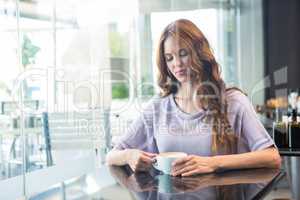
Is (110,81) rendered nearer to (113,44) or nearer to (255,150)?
(113,44)

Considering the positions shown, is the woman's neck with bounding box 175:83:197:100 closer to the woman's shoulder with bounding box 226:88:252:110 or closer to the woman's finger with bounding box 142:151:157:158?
the woman's shoulder with bounding box 226:88:252:110

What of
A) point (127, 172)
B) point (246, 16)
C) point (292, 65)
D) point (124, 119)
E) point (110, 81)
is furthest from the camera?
point (292, 65)

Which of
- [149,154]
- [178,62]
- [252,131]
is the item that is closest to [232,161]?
[252,131]

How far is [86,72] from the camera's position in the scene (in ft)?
5.88

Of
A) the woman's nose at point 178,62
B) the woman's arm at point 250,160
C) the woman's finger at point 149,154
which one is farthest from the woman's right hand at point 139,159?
the woman's nose at point 178,62

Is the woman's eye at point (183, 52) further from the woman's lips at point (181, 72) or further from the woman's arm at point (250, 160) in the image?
the woman's arm at point (250, 160)

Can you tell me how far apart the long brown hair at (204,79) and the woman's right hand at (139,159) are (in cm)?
25

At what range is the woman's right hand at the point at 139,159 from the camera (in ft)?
4.60

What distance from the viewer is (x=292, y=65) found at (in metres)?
2.64

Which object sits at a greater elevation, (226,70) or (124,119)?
(226,70)

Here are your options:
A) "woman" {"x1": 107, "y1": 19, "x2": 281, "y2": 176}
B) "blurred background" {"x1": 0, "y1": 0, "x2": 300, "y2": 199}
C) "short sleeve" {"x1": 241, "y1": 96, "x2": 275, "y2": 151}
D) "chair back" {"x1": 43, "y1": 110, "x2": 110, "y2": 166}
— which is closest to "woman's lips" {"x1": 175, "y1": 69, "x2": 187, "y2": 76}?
"woman" {"x1": 107, "y1": 19, "x2": 281, "y2": 176}

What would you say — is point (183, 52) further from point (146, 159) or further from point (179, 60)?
point (146, 159)

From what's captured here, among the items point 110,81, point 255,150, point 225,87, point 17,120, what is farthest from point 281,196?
point 17,120

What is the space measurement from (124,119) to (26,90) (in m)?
0.55
